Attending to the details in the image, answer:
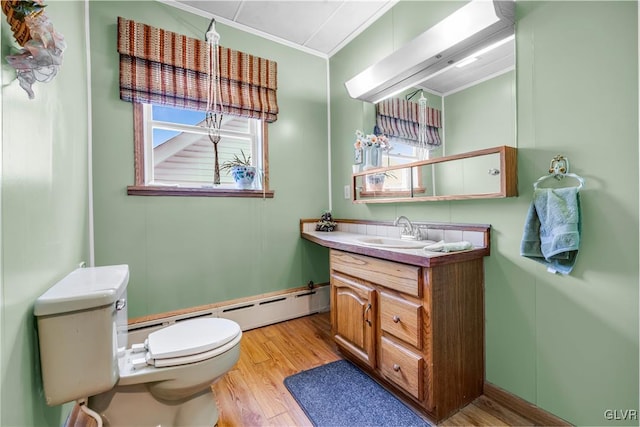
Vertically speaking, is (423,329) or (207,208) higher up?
(207,208)

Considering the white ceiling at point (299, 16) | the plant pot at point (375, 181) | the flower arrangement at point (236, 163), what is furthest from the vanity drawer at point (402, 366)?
the white ceiling at point (299, 16)

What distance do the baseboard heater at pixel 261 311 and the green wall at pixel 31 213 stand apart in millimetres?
824

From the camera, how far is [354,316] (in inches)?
67.2

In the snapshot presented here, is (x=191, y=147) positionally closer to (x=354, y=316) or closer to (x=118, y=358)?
(x=118, y=358)

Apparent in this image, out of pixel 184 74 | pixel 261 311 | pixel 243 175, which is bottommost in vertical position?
pixel 261 311

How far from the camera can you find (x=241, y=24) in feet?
7.52

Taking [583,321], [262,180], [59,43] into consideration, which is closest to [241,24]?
[262,180]

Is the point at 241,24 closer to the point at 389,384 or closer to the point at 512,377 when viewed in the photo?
the point at 389,384

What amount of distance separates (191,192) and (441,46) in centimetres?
198

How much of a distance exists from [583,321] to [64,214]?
7.72 feet

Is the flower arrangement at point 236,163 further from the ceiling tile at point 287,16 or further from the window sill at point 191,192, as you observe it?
the ceiling tile at point 287,16

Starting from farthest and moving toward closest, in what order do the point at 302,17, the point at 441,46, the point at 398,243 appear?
1. the point at 302,17
2. the point at 398,243
3. the point at 441,46

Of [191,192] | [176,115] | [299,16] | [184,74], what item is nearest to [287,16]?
[299,16]

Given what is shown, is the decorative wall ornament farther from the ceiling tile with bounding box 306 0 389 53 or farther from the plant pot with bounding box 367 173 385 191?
the ceiling tile with bounding box 306 0 389 53
